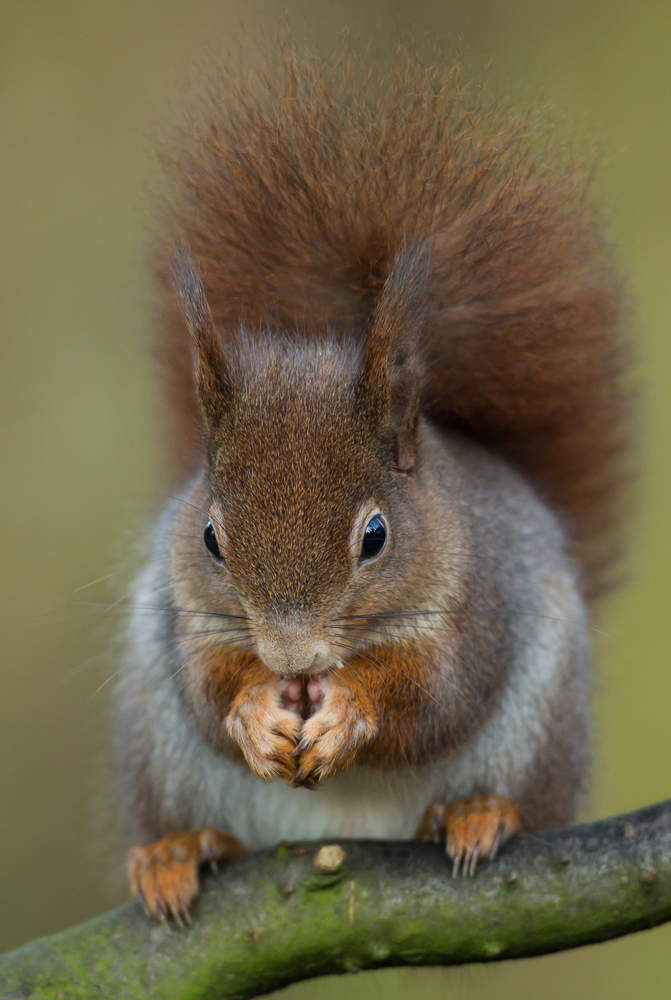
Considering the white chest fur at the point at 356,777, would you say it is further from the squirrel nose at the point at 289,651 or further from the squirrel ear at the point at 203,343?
the squirrel ear at the point at 203,343

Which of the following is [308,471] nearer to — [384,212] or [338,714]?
[338,714]

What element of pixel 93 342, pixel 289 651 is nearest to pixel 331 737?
pixel 289 651

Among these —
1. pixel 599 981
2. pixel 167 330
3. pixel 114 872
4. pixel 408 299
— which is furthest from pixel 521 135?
pixel 599 981

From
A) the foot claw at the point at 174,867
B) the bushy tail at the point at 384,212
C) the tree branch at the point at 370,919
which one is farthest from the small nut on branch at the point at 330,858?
the bushy tail at the point at 384,212

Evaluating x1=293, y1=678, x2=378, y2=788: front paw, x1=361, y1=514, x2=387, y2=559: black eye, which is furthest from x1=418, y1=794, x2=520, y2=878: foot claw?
x1=361, y1=514, x2=387, y2=559: black eye

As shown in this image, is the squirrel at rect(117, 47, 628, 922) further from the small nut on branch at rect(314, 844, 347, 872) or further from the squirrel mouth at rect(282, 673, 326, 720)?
the small nut on branch at rect(314, 844, 347, 872)

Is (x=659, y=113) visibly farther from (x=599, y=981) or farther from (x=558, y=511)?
(x=599, y=981)

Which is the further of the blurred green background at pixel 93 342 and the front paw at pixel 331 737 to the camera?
the blurred green background at pixel 93 342
